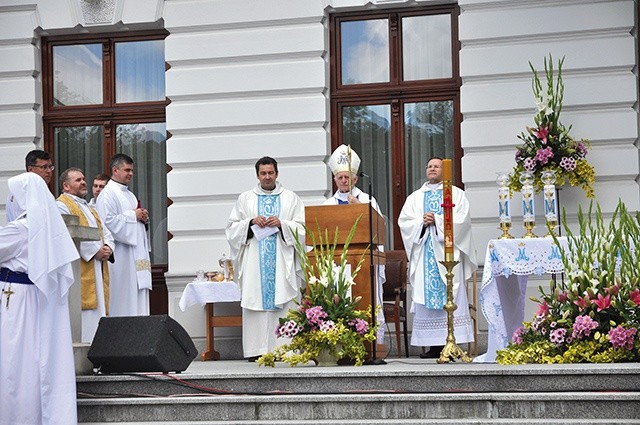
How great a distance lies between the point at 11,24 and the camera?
15664mm

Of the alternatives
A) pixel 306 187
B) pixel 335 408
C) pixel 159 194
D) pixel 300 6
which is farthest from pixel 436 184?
pixel 335 408

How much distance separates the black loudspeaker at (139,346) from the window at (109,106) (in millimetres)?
5745

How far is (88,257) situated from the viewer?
12.2m

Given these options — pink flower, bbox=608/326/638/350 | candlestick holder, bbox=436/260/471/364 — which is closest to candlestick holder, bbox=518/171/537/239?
candlestick holder, bbox=436/260/471/364

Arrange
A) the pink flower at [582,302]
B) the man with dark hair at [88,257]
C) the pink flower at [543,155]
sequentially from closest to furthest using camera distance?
the pink flower at [582,302]
the man with dark hair at [88,257]
the pink flower at [543,155]

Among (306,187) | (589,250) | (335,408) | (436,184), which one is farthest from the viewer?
(306,187)

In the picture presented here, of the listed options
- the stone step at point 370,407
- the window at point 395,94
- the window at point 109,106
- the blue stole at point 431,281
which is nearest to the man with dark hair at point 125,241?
the window at point 109,106

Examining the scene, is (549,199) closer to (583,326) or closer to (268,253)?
(583,326)

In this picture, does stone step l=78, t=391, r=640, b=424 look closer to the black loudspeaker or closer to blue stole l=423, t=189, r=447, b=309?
the black loudspeaker

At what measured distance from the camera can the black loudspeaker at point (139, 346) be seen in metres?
9.65

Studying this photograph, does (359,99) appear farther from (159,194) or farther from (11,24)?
(11,24)

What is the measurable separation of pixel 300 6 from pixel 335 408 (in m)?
7.06

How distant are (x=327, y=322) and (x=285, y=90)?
5.11m

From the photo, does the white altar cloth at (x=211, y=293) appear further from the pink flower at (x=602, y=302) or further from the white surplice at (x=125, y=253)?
the pink flower at (x=602, y=302)
